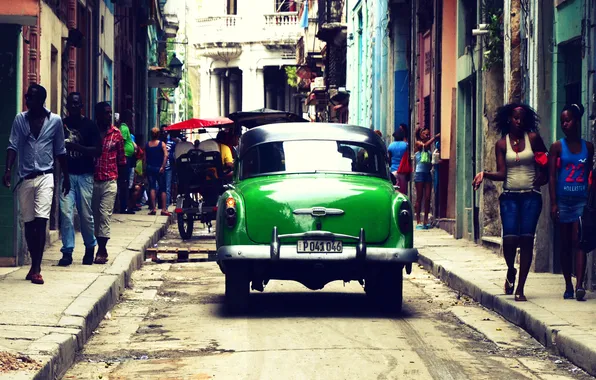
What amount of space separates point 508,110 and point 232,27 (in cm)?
5641

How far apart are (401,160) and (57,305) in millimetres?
15088

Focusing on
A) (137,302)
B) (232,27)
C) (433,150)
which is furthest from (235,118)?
(232,27)

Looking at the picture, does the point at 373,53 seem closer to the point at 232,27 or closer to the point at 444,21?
the point at 444,21

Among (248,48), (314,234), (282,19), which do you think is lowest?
(314,234)

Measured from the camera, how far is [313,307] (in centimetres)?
1234

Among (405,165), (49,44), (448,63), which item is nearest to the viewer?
(49,44)

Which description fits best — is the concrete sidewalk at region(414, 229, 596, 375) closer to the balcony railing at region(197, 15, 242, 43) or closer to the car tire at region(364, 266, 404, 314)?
the car tire at region(364, 266, 404, 314)

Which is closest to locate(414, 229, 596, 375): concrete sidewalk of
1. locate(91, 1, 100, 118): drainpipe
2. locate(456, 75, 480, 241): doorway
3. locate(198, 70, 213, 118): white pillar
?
locate(456, 75, 480, 241): doorway

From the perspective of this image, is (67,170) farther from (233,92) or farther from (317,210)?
(233,92)

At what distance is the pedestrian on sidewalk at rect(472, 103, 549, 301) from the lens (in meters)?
12.2

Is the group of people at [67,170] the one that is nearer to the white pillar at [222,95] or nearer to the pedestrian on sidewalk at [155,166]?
the pedestrian on sidewalk at [155,166]

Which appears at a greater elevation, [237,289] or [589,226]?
[589,226]

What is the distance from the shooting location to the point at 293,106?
70.7 metres

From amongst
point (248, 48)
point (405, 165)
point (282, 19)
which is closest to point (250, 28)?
point (248, 48)
